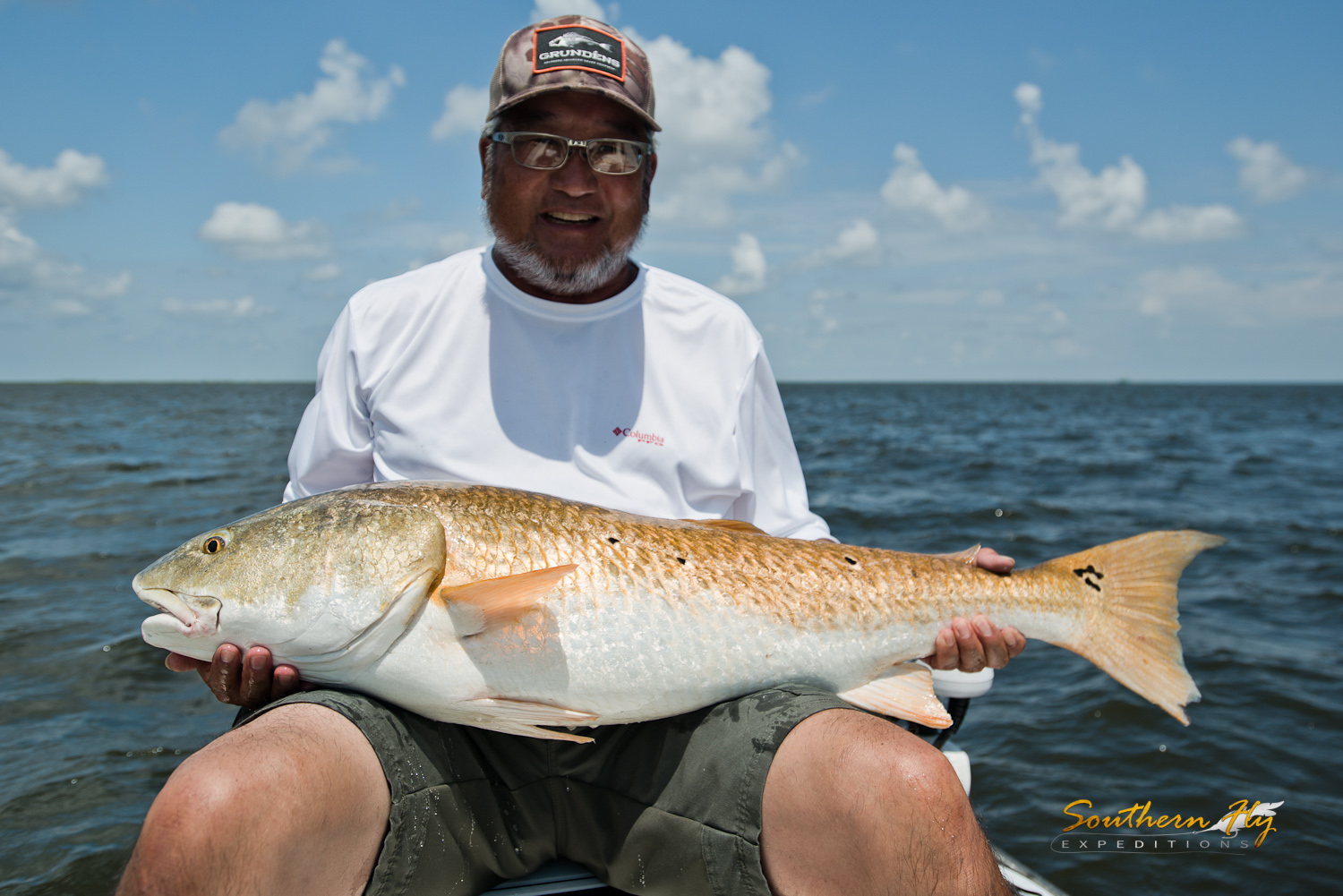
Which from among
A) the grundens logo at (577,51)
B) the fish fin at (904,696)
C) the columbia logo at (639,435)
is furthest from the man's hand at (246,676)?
the grundens logo at (577,51)

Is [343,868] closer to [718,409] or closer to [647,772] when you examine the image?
[647,772]

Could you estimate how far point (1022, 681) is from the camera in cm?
727

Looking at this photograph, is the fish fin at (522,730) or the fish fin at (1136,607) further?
the fish fin at (1136,607)

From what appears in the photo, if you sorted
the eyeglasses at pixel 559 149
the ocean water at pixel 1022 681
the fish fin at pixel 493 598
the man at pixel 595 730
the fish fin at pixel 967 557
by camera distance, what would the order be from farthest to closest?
1. the ocean water at pixel 1022 681
2. the eyeglasses at pixel 559 149
3. the fish fin at pixel 967 557
4. the fish fin at pixel 493 598
5. the man at pixel 595 730

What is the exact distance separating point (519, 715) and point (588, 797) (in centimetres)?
51

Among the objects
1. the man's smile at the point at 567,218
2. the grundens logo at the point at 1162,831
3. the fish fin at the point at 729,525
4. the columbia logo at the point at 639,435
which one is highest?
→ the man's smile at the point at 567,218

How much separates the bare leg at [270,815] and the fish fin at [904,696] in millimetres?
1506

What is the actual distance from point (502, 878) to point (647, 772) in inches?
23.9

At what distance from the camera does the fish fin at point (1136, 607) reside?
309cm

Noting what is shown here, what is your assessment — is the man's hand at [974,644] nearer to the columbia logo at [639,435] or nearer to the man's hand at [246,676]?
the columbia logo at [639,435]

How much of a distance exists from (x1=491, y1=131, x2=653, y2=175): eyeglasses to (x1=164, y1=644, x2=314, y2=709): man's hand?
203cm

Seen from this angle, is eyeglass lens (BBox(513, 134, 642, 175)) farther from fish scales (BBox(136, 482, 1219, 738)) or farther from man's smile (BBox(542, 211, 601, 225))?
fish scales (BBox(136, 482, 1219, 738))

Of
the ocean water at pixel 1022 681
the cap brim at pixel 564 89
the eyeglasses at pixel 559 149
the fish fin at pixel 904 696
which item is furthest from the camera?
the ocean water at pixel 1022 681

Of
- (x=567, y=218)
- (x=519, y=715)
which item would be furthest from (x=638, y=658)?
(x=567, y=218)
